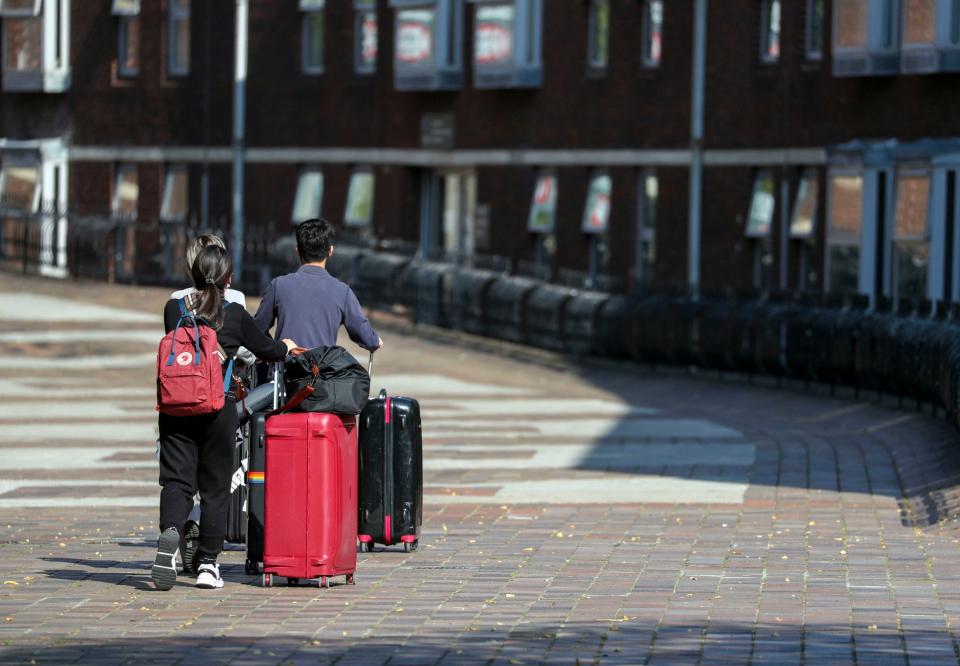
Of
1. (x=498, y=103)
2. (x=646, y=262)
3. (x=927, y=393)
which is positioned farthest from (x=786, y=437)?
(x=498, y=103)

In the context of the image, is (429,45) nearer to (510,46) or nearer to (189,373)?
(510,46)

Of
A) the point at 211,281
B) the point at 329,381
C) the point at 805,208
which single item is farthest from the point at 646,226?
the point at 211,281

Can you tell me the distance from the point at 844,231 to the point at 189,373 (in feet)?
63.8

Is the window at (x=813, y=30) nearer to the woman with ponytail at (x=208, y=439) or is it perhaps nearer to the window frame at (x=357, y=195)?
the window frame at (x=357, y=195)

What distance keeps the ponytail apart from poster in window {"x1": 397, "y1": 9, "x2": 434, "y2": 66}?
26761 millimetres

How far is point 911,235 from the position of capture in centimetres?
2536

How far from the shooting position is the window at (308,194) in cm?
3978

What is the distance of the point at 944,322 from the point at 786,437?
97.2 inches

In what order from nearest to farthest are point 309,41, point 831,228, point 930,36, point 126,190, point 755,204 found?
1. point 930,36
2. point 831,228
3. point 755,204
4. point 309,41
5. point 126,190

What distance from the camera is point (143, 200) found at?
4338cm

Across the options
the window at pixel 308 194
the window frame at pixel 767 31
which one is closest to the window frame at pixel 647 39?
the window frame at pixel 767 31

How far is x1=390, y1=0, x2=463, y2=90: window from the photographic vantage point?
36.5 metres

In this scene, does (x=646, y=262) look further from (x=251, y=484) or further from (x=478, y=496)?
(x=251, y=484)

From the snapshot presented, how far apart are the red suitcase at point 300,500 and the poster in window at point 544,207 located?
82.4 feet
